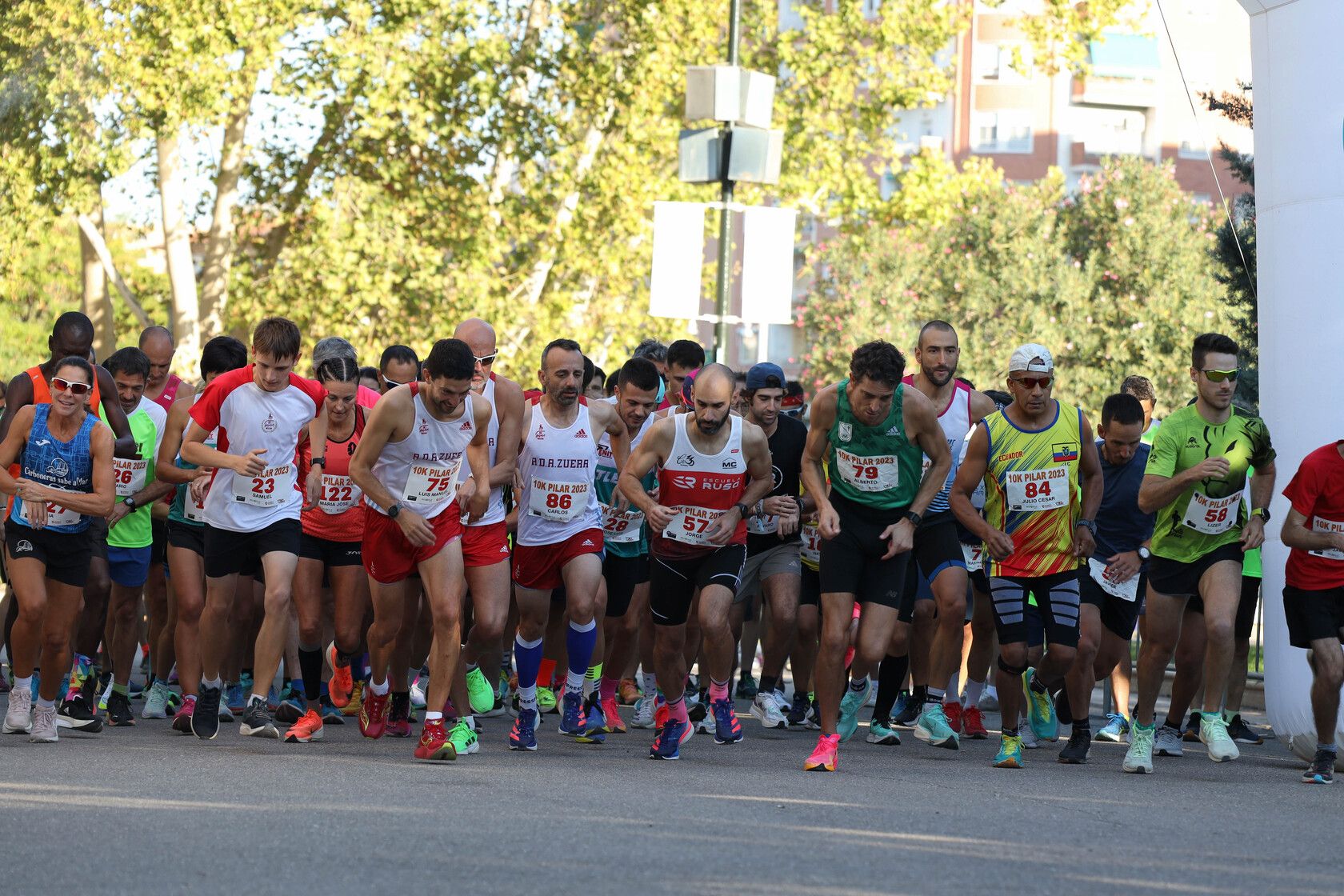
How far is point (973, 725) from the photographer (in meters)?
11.8

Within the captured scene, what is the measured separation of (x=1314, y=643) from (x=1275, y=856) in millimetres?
2698

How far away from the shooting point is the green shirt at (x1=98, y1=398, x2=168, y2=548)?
1102 centimetres

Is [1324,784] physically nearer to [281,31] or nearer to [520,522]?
[520,522]

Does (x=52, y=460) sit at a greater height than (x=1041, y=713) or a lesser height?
greater

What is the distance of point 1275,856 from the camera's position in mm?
7082

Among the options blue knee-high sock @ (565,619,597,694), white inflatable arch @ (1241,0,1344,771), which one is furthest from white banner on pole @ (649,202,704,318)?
blue knee-high sock @ (565,619,597,694)

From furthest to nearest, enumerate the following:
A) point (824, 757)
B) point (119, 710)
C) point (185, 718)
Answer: point (119, 710) < point (185, 718) < point (824, 757)

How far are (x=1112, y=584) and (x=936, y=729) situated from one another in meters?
1.26

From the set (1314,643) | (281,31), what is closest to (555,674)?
(1314,643)

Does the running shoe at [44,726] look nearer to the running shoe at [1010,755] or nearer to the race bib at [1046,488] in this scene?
the running shoe at [1010,755]

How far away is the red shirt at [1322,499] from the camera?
9469 millimetres

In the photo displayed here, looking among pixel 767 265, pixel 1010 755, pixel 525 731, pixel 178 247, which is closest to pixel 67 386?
pixel 525 731

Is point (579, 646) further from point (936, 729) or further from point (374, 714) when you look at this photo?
point (936, 729)

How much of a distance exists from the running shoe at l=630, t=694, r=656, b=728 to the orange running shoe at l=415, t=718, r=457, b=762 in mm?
2456
